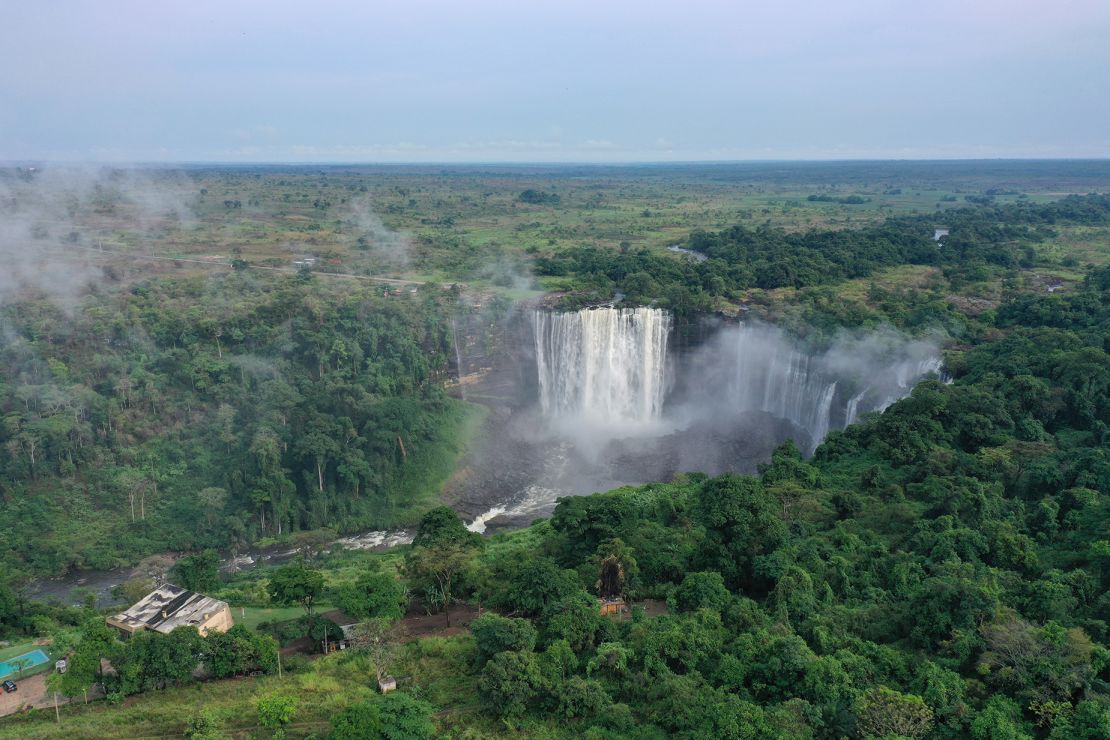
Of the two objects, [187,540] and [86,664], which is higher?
[86,664]

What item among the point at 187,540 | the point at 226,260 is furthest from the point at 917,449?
the point at 226,260

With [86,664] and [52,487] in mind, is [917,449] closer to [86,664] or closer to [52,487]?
[86,664]

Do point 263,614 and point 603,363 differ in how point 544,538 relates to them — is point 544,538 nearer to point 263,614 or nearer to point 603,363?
point 263,614

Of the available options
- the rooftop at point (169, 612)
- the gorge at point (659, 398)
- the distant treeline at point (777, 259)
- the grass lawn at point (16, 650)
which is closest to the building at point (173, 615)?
the rooftop at point (169, 612)

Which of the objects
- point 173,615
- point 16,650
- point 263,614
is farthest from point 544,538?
point 16,650

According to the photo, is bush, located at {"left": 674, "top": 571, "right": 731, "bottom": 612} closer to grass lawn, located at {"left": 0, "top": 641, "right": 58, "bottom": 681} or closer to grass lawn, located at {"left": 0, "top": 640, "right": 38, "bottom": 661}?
grass lawn, located at {"left": 0, "top": 641, "right": 58, "bottom": 681}

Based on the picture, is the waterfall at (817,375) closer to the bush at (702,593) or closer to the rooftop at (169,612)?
the bush at (702,593)
